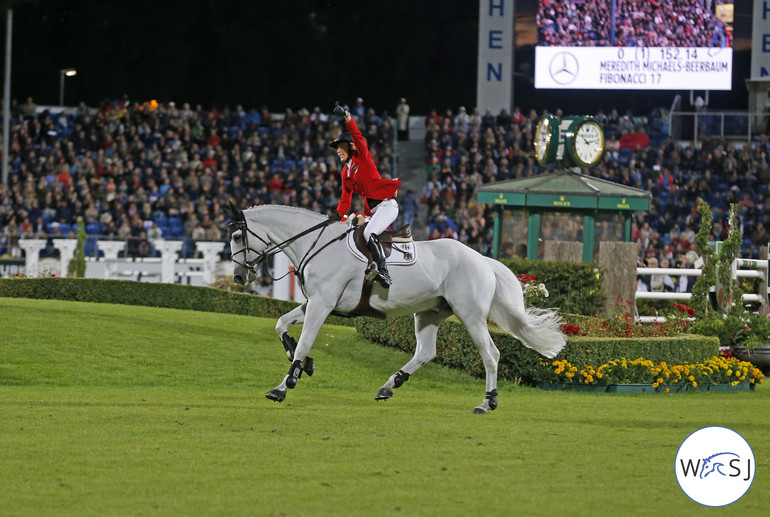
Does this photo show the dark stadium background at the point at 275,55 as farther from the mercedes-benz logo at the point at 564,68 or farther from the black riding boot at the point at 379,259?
the black riding boot at the point at 379,259

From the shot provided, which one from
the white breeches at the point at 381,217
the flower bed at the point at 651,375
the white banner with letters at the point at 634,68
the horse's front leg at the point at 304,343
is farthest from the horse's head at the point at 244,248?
the white banner with letters at the point at 634,68

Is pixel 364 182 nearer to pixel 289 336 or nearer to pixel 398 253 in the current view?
pixel 398 253

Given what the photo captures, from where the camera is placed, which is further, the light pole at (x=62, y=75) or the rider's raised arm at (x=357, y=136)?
the light pole at (x=62, y=75)

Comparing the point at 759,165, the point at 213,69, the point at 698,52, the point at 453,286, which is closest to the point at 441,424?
the point at 453,286

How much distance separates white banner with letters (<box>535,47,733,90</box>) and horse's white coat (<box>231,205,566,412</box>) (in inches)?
1099

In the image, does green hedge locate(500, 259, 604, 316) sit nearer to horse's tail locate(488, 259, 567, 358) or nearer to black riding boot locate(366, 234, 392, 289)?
horse's tail locate(488, 259, 567, 358)

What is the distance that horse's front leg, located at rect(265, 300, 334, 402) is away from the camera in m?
Result: 10.7

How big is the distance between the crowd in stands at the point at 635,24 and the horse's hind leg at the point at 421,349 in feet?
92.8

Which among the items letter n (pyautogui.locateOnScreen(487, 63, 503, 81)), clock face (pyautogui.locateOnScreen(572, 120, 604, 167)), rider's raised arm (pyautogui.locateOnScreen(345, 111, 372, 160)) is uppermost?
letter n (pyautogui.locateOnScreen(487, 63, 503, 81))

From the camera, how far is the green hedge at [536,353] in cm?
1363

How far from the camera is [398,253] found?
11.3 m

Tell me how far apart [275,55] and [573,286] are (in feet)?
91.0

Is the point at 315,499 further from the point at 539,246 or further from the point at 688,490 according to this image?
the point at 539,246

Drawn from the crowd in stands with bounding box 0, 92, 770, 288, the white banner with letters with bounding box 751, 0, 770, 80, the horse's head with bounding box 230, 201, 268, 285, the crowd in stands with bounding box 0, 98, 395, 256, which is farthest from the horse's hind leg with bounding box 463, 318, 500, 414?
the white banner with letters with bounding box 751, 0, 770, 80
